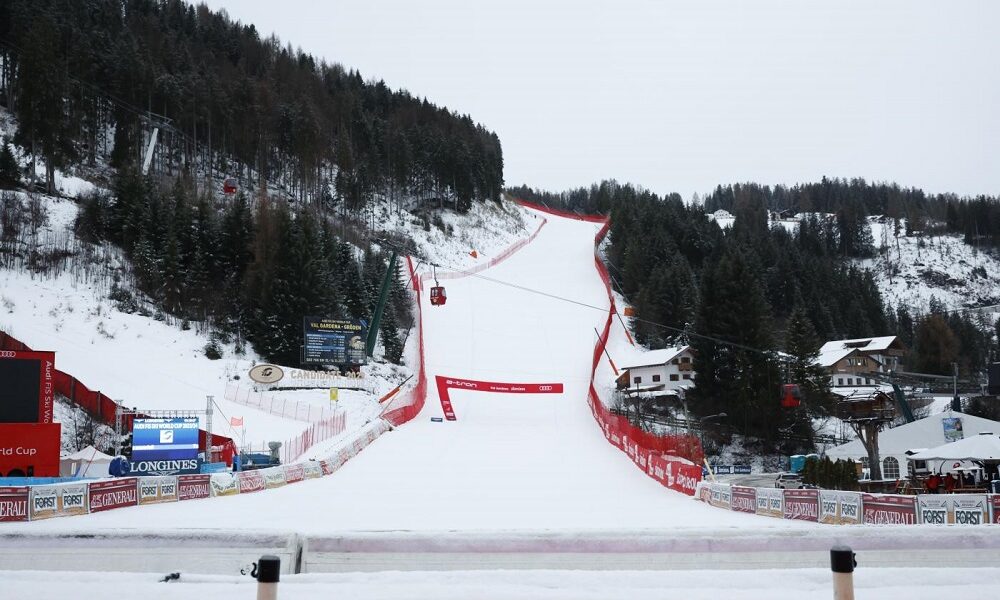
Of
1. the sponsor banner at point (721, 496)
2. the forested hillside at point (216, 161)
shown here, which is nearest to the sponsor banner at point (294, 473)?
the sponsor banner at point (721, 496)

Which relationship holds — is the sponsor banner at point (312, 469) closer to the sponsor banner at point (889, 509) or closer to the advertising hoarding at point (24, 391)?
the advertising hoarding at point (24, 391)

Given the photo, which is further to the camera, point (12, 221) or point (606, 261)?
point (606, 261)

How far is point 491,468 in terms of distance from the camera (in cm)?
2753

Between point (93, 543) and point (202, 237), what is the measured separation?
54714 millimetres

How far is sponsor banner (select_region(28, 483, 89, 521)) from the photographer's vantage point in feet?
53.6


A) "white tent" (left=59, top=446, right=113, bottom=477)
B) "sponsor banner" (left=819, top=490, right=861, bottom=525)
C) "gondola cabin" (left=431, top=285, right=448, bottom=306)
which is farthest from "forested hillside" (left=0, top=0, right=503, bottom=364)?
"sponsor banner" (left=819, top=490, right=861, bottom=525)

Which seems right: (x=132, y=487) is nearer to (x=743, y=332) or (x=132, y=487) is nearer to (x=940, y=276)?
(x=743, y=332)

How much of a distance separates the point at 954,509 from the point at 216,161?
80973mm

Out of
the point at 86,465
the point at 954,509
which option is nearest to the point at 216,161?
the point at 86,465

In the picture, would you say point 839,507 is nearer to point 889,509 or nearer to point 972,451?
point 889,509

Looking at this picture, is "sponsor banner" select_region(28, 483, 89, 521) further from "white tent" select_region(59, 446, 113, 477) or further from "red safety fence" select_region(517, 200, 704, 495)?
"red safety fence" select_region(517, 200, 704, 495)

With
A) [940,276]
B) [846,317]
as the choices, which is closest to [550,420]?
[846,317]

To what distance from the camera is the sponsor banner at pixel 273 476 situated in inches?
909

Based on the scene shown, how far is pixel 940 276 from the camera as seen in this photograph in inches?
5817
